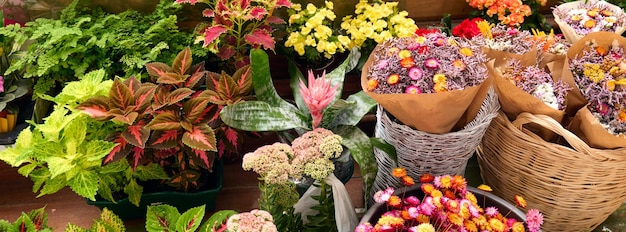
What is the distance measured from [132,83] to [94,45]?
252 mm

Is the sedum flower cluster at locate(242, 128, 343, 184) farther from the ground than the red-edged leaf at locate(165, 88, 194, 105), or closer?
closer

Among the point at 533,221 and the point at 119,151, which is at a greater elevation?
the point at 119,151

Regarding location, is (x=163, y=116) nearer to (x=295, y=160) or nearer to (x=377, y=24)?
(x=295, y=160)

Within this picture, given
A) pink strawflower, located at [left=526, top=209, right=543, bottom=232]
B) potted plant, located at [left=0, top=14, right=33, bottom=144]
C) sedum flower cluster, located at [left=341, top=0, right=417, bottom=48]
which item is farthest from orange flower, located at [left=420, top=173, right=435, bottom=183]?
potted plant, located at [left=0, top=14, right=33, bottom=144]

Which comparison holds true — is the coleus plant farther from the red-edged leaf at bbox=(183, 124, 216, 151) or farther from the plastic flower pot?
the plastic flower pot

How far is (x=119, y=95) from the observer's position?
4.57 ft

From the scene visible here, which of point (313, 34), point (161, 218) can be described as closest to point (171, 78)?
point (161, 218)

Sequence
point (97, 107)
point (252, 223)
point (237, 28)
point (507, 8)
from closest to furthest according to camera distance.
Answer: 1. point (252, 223)
2. point (97, 107)
3. point (237, 28)
4. point (507, 8)

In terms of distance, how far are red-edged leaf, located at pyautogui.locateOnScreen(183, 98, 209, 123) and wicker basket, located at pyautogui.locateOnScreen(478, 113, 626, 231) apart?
81cm

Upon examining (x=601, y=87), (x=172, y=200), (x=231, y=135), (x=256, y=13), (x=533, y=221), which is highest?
(x=256, y=13)

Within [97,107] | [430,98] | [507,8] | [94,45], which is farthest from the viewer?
[507,8]

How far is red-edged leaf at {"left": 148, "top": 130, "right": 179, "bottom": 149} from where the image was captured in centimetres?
140

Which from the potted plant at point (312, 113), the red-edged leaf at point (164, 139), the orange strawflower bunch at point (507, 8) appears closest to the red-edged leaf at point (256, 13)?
the potted plant at point (312, 113)

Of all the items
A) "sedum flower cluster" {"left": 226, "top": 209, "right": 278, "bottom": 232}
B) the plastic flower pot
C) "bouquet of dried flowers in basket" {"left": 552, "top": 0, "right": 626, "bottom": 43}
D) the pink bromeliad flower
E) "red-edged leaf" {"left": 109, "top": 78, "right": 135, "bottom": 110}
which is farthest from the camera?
"bouquet of dried flowers in basket" {"left": 552, "top": 0, "right": 626, "bottom": 43}
